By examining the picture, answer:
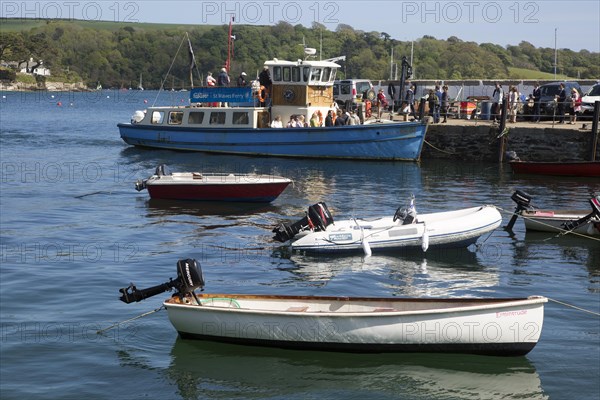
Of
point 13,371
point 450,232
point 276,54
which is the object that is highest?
point 276,54

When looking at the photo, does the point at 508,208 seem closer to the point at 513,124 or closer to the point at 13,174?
the point at 513,124

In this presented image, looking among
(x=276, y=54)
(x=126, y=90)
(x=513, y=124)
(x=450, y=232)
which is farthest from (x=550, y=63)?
(x=450, y=232)

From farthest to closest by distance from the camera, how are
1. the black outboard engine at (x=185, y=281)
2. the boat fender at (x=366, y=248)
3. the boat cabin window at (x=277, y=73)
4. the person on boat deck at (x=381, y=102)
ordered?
the person on boat deck at (x=381, y=102) < the boat cabin window at (x=277, y=73) < the boat fender at (x=366, y=248) < the black outboard engine at (x=185, y=281)

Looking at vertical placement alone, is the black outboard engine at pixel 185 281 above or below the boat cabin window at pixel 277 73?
below

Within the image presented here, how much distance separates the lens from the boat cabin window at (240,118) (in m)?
39.3

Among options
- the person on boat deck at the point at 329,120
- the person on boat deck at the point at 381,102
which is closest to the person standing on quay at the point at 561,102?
the person on boat deck at the point at 381,102

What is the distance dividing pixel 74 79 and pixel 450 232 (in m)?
164

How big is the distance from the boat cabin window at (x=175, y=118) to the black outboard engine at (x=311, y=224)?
24.0 meters

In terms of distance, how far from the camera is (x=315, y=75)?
38531 mm

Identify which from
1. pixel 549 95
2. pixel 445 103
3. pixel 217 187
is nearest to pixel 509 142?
pixel 445 103

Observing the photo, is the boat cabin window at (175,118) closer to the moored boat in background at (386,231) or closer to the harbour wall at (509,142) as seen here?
the harbour wall at (509,142)

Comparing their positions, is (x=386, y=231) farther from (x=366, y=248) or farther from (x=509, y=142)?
(x=509, y=142)

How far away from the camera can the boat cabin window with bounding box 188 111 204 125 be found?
1618 inches

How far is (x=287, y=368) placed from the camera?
12.9 meters
